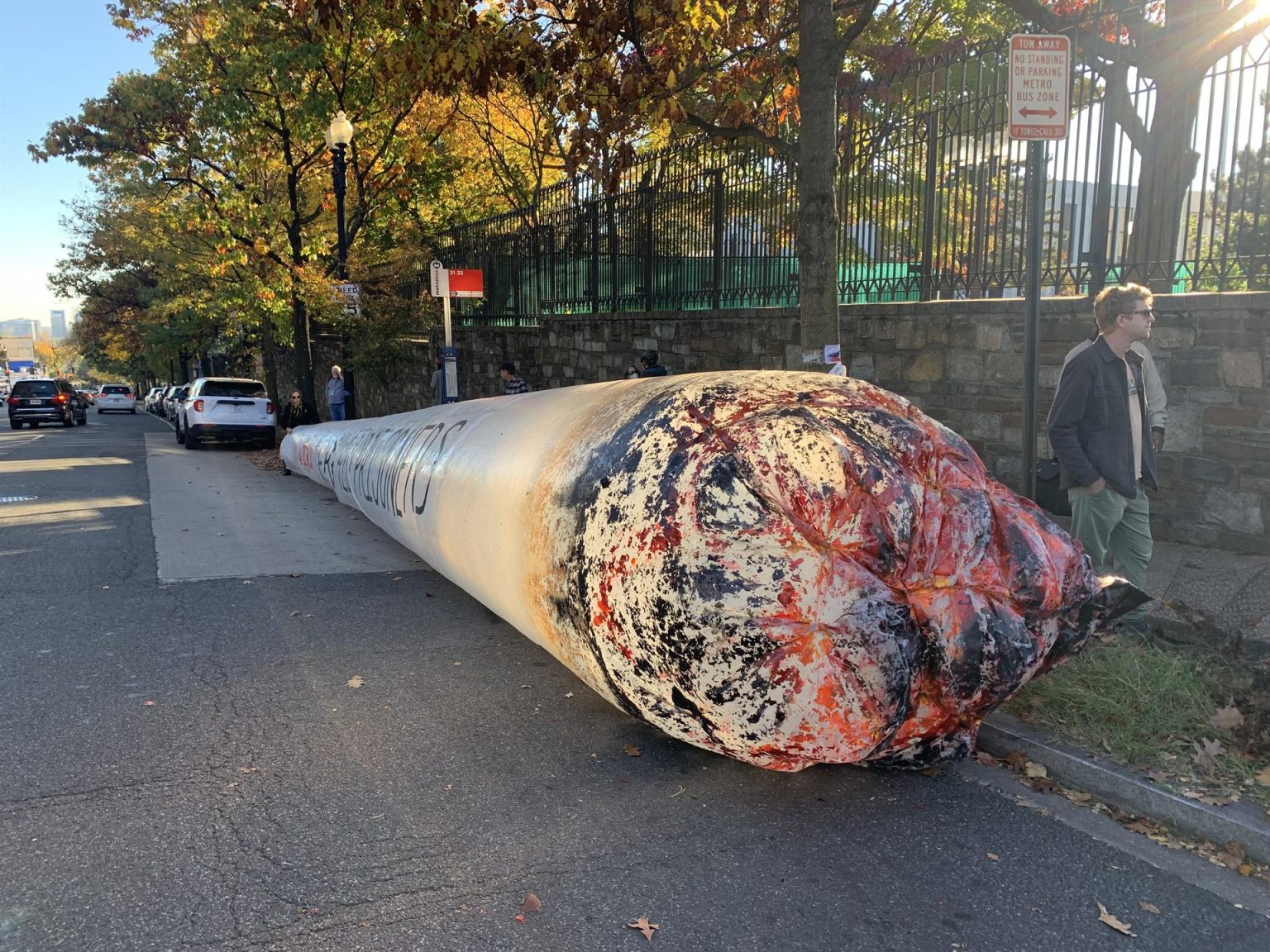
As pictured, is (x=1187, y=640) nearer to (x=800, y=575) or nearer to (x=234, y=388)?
(x=800, y=575)

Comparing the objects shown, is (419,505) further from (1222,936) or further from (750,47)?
(750,47)

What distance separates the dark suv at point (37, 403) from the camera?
100ft

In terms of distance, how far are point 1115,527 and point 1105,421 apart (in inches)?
28.0

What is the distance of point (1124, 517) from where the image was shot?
498 centimetres

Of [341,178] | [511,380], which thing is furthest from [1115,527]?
[341,178]

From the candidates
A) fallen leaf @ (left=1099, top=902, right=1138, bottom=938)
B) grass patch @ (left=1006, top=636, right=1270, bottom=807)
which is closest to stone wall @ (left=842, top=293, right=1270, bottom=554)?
grass patch @ (left=1006, top=636, right=1270, bottom=807)

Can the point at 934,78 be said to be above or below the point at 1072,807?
above

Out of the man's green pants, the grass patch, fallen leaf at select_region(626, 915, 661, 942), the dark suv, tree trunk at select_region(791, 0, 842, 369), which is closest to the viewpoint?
Result: fallen leaf at select_region(626, 915, 661, 942)

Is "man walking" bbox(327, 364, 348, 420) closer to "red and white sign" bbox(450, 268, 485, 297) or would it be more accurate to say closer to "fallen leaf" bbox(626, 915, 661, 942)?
"red and white sign" bbox(450, 268, 485, 297)

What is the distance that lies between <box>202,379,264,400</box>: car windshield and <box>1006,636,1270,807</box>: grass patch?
19.6 metres

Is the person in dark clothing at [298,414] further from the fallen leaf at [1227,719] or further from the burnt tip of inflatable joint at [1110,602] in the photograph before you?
the fallen leaf at [1227,719]

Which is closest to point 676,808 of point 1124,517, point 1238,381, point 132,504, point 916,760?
point 916,760

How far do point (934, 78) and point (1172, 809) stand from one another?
22.3ft

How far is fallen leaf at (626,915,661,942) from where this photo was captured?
2.65m
